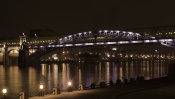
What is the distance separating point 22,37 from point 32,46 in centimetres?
469

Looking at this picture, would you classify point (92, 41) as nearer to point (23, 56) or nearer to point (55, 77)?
point (23, 56)

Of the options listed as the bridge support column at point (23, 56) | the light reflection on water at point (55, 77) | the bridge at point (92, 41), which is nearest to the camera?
the light reflection on water at point (55, 77)

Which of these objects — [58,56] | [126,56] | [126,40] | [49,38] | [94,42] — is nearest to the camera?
[126,40]

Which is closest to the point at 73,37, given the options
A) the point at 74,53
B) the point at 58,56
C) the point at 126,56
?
the point at 58,56

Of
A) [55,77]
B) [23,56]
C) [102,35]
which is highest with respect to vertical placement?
[102,35]

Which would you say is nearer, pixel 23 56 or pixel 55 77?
pixel 55 77

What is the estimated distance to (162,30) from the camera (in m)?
70.9

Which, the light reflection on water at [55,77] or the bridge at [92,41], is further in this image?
the bridge at [92,41]

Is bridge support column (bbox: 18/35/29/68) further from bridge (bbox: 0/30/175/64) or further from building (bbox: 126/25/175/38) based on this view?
building (bbox: 126/25/175/38)

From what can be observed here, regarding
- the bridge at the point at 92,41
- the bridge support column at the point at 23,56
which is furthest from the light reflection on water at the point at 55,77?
the bridge support column at the point at 23,56

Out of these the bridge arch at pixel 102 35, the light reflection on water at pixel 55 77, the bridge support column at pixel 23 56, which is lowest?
the light reflection on water at pixel 55 77

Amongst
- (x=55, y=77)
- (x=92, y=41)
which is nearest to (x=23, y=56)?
(x=92, y=41)

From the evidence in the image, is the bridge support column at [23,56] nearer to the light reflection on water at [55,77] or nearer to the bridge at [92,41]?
the bridge at [92,41]

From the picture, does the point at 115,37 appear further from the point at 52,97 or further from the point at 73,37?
the point at 52,97
